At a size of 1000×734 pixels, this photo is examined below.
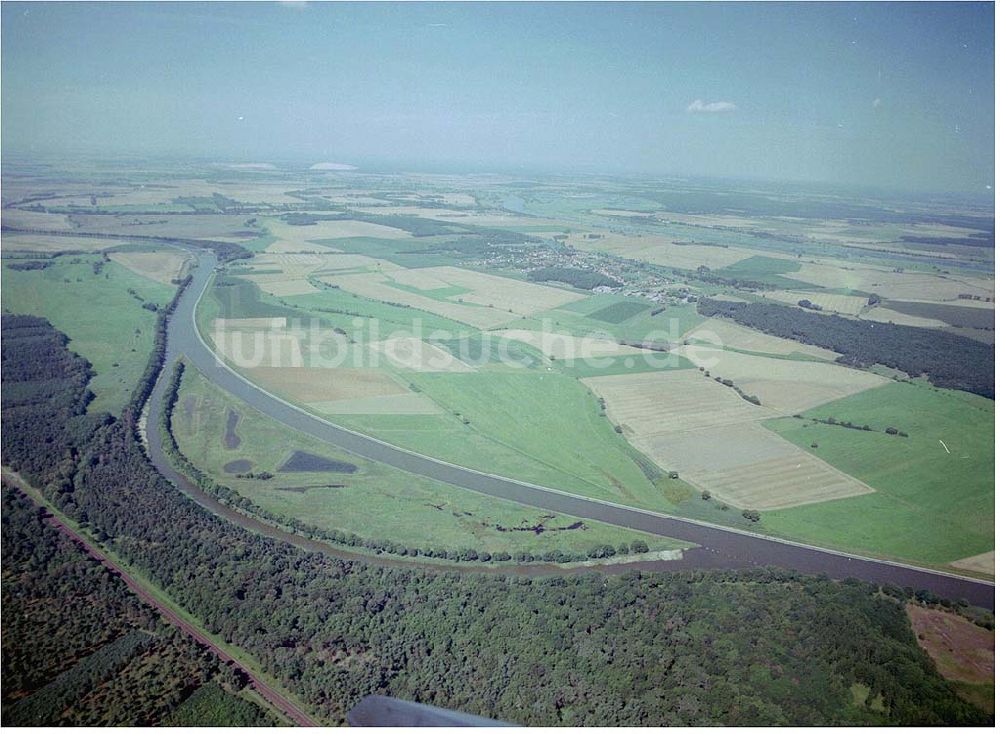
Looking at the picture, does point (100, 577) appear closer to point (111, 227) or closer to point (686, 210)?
point (111, 227)

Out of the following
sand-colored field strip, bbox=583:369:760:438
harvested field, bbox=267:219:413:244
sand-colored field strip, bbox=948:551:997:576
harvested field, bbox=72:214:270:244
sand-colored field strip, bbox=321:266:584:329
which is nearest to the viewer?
sand-colored field strip, bbox=948:551:997:576

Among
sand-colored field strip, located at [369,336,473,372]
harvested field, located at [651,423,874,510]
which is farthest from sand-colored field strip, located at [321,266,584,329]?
harvested field, located at [651,423,874,510]

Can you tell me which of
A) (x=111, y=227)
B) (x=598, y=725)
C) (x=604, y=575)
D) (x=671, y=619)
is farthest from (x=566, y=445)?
(x=111, y=227)

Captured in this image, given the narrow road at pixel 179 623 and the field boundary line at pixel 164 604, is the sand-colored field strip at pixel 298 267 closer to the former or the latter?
the field boundary line at pixel 164 604

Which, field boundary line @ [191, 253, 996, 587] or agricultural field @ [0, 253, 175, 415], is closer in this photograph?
field boundary line @ [191, 253, 996, 587]

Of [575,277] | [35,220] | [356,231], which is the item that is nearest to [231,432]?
[575,277]

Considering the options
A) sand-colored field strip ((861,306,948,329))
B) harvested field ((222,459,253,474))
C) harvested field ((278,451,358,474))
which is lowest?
harvested field ((222,459,253,474))

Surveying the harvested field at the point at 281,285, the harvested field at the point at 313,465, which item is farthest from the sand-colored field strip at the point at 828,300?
the harvested field at the point at 313,465

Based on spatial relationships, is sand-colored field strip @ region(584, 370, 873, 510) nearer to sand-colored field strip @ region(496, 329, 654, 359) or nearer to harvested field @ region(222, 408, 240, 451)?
sand-colored field strip @ region(496, 329, 654, 359)

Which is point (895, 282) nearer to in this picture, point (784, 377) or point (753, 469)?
point (784, 377)
